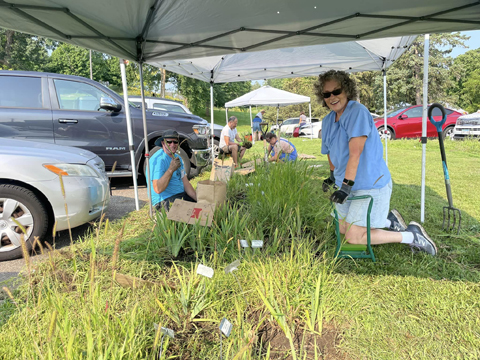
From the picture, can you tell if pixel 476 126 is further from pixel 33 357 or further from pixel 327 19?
pixel 33 357

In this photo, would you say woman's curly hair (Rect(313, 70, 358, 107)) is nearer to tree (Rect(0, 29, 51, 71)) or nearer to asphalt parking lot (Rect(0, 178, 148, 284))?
asphalt parking lot (Rect(0, 178, 148, 284))

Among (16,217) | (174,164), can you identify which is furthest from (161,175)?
(16,217)

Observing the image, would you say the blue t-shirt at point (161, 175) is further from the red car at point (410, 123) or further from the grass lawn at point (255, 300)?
the red car at point (410, 123)

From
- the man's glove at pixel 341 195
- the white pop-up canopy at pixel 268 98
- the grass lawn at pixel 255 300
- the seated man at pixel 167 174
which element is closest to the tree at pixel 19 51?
the white pop-up canopy at pixel 268 98

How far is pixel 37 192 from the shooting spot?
8.88 ft

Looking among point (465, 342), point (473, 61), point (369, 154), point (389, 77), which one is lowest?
point (465, 342)

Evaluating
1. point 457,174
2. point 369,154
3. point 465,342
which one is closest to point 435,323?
point 465,342

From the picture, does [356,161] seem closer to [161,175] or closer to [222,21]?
[222,21]

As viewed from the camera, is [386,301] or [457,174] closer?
[386,301]

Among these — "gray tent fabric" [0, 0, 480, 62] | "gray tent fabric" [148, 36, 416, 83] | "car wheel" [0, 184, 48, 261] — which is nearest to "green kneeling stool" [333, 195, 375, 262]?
"gray tent fabric" [0, 0, 480, 62]

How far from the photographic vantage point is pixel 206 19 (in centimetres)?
259

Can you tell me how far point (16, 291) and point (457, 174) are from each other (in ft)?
25.5

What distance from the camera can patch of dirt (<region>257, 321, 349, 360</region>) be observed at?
60.6 inches

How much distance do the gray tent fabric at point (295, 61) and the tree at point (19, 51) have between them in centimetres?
3019
